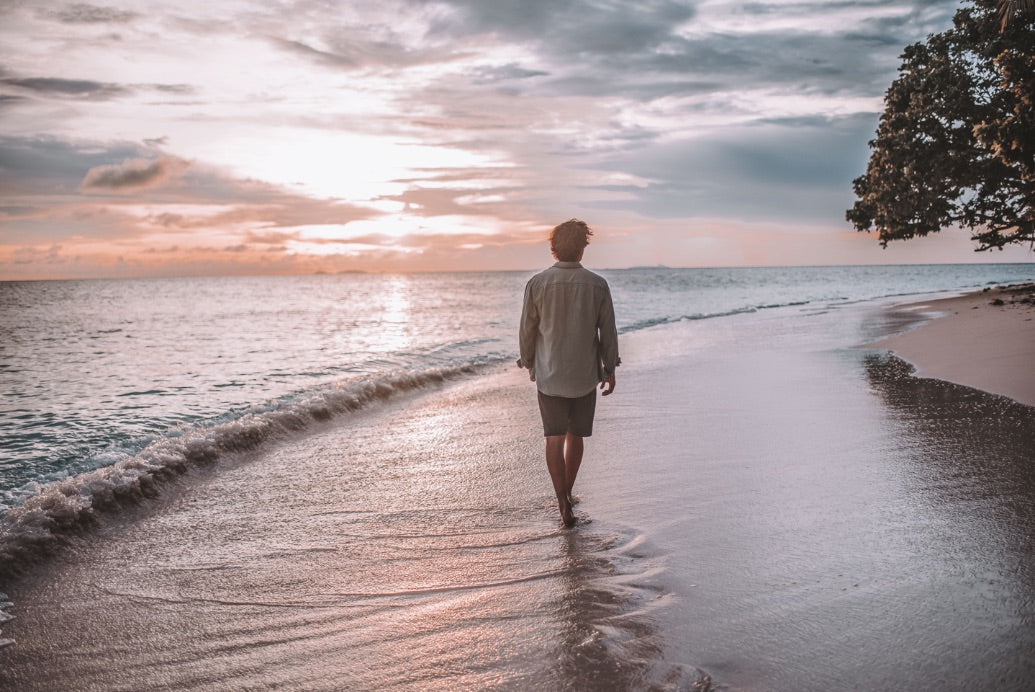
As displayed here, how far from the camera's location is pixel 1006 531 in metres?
4.28

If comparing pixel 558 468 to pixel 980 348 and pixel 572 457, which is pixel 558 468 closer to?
pixel 572 457

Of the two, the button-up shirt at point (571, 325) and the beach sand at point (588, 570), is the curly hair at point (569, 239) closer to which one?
the button-up shirt at point (571, 325)

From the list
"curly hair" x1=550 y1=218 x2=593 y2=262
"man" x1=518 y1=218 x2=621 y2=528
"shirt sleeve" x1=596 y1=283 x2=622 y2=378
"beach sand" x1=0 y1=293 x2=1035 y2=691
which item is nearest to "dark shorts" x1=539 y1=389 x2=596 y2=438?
"man" x1=518 y1=218 x2=621 y2=528

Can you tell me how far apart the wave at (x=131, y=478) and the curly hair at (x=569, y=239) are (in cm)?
433

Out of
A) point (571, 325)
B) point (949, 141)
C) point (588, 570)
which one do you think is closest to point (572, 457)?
point (571, 325)

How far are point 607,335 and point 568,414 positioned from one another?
2.10 feet

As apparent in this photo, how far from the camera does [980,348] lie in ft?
40.9

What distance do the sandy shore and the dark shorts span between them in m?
5.86

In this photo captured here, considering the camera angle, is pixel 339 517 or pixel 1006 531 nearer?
pixel 1006 531

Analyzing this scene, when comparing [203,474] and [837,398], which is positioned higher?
[837,398]

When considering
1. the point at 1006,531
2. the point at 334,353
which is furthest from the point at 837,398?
the point at 334,353

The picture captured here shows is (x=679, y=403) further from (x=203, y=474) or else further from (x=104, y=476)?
(x=104, y=476)

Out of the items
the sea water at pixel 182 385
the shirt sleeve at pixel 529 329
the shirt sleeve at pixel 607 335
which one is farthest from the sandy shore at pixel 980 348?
the sea water at pixel 182 385

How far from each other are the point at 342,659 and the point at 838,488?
3914mm
